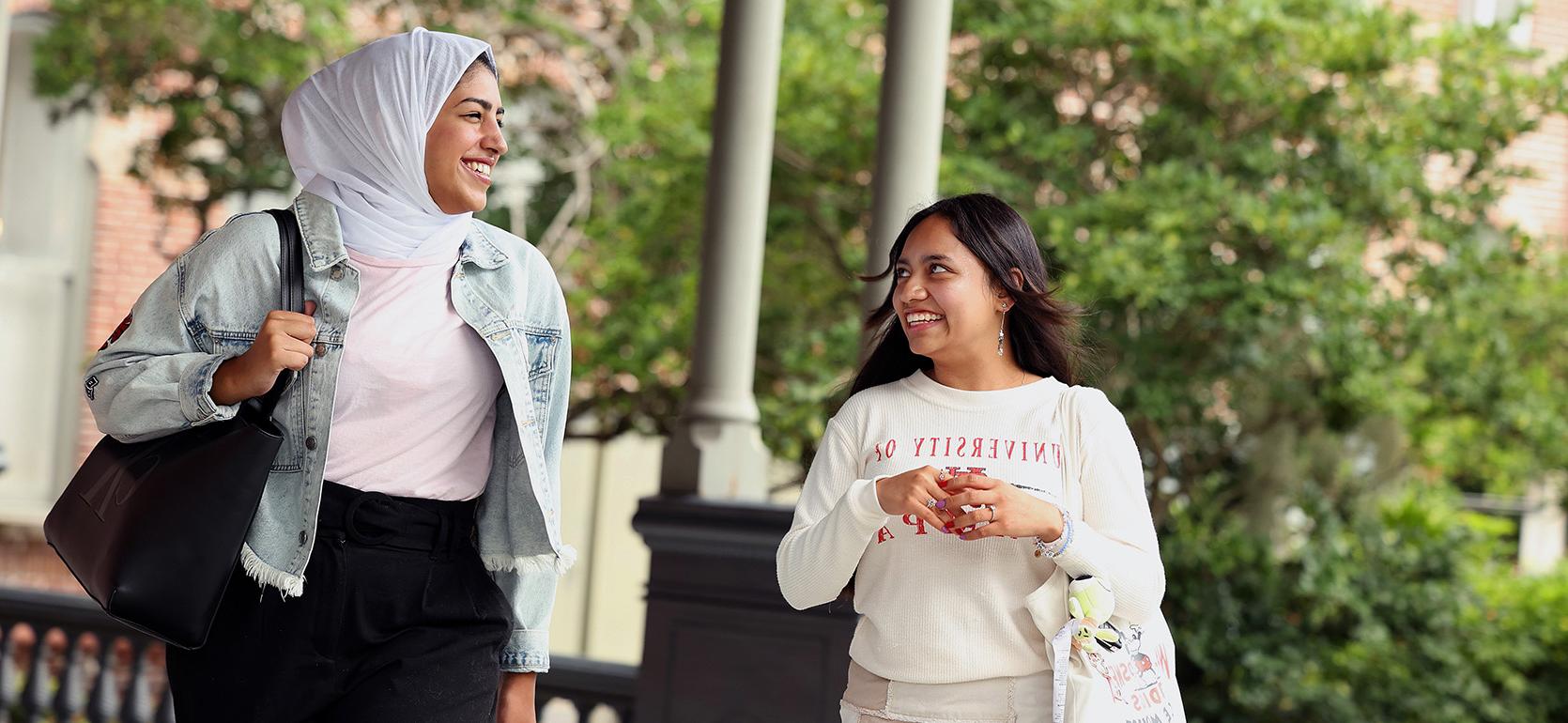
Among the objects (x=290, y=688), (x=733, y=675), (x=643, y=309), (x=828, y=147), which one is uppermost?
(x=828, y=147)

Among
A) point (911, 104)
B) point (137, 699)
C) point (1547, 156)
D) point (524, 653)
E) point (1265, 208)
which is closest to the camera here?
point (524, 653)

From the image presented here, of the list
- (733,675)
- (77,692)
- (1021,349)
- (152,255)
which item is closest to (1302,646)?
(733,675)

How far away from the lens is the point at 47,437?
909 cm

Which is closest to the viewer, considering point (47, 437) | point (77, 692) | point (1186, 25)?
point (77, 692)

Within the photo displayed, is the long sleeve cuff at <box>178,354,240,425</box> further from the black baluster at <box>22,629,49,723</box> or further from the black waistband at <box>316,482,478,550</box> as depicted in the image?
the black baluster at <box>22,629,49,723</box>

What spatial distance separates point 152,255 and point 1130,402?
559 centimetres

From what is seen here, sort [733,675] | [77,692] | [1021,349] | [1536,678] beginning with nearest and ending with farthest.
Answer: [1021,349] < [733,675] < [77,692] < [1536,678]

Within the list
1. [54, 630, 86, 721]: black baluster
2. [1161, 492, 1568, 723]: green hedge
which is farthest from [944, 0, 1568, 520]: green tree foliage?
[54, 630, 86, 721]: black baluster

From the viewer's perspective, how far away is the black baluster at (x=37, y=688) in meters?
4.74

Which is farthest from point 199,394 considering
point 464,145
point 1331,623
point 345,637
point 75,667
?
point 1331,623

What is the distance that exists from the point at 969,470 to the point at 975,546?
16cm

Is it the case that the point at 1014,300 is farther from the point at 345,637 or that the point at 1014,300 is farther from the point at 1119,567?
the point at 345,637

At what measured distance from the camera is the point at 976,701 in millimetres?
2014

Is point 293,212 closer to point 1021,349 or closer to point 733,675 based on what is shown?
point 1021,349
